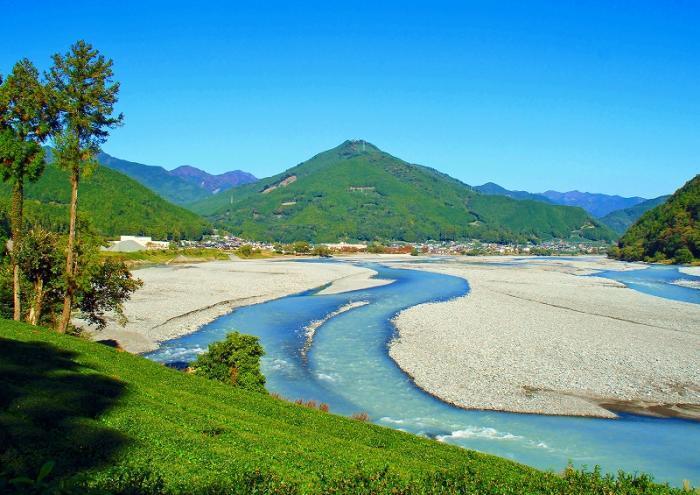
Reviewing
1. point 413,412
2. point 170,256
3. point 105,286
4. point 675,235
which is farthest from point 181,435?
point 675,235

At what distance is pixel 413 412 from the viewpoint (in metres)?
27.1

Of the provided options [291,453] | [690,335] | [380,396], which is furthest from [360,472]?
[690,335]

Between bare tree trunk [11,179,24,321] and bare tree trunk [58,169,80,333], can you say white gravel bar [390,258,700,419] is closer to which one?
bare tree trunk [58,169,80,333]

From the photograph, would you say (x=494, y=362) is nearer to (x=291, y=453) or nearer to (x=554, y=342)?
(x=554, y=342)

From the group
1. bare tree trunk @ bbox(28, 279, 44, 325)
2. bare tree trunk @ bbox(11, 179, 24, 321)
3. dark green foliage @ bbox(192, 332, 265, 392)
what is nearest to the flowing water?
dark green foliage @ bbox(192, 332, 265, 392)

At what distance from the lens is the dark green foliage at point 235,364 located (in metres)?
26.0

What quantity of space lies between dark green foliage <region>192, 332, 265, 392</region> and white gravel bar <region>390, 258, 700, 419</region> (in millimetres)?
10919

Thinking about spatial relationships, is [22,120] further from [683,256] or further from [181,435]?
[683,256]

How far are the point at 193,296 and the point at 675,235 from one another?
164505 millimetres

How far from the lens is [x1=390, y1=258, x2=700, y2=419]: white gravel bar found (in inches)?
1140

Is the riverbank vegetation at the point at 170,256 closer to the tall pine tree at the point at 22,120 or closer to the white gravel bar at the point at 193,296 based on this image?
the white gravel bar at the point at 193,296

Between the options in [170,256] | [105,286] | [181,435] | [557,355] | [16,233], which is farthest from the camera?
[170,256]

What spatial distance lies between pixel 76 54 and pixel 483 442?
2890 centimetres

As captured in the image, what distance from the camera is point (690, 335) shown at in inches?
1777
